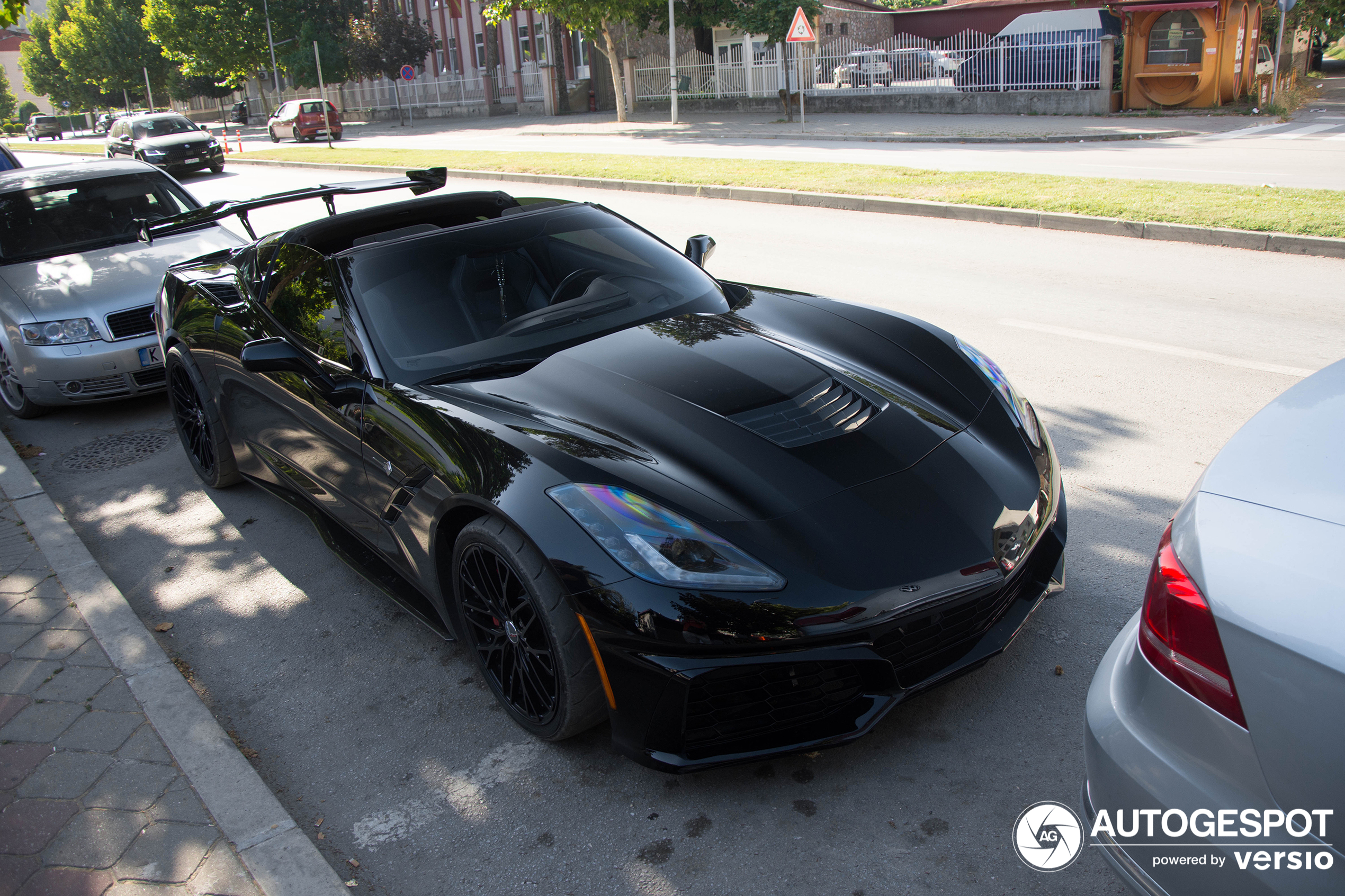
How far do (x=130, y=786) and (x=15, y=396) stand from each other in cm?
500

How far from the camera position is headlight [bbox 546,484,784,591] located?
245 cm

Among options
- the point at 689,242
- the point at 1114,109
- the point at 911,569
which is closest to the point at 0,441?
the point at 689,242

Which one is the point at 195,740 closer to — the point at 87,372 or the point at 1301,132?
the point at 87,372

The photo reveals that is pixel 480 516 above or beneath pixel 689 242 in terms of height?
beneath

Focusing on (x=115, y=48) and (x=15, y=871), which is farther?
(x=115, y=48)

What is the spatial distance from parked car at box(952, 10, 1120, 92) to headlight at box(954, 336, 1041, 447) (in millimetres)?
23538

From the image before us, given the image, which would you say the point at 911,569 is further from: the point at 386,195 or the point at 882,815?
the point at 386,195

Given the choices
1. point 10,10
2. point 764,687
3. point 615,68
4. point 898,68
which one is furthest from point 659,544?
point 615,68

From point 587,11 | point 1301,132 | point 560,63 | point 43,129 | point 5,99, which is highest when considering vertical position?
point 5,99

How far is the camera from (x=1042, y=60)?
2469 cm

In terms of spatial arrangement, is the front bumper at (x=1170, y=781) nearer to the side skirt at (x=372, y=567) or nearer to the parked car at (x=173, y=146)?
the side skirt at (x=372, y=567)

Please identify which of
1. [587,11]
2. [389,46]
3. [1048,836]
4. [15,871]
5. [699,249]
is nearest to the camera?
[1048,836]

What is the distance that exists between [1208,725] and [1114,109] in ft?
84.1

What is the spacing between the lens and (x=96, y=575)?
162 inches
